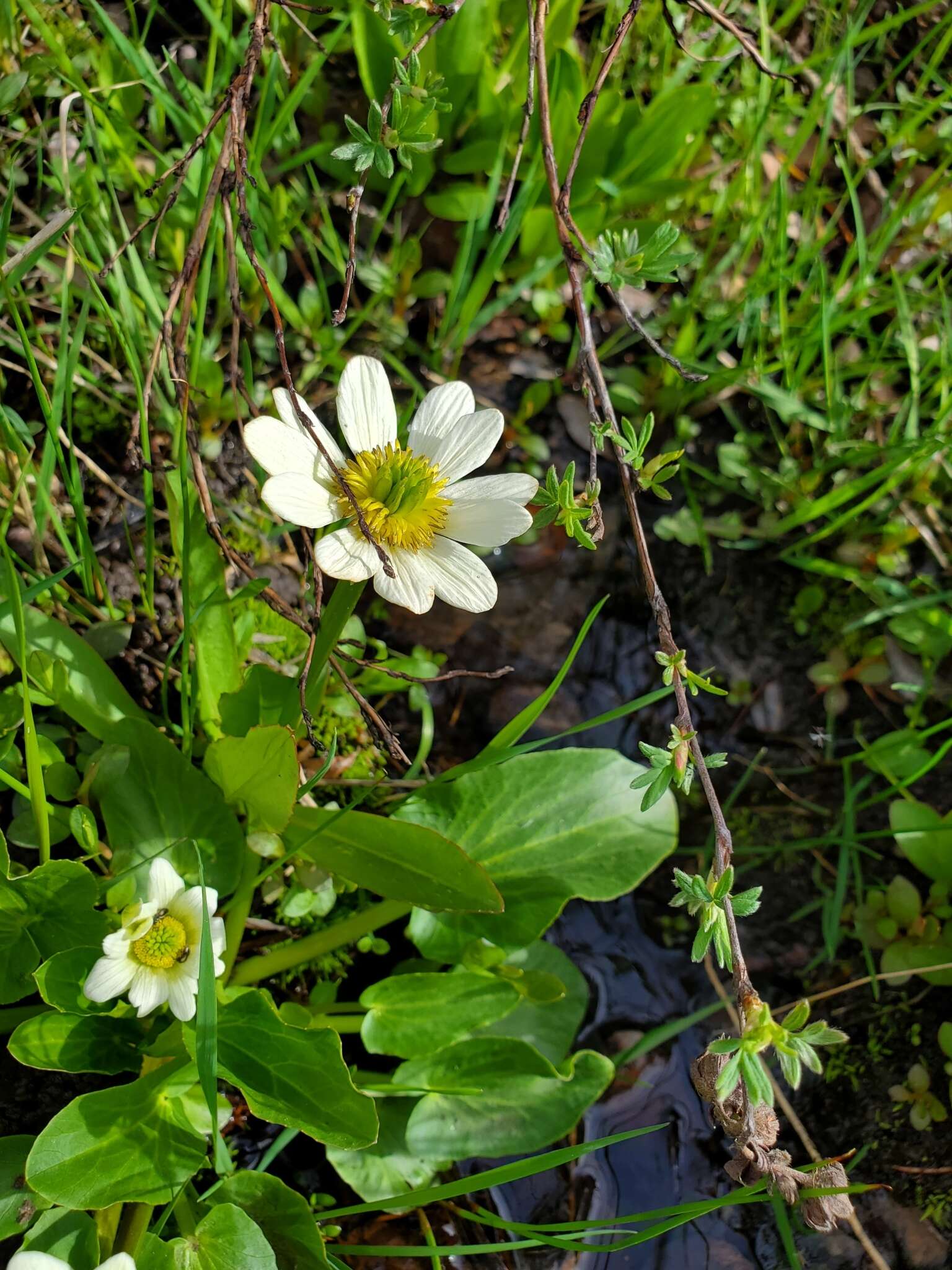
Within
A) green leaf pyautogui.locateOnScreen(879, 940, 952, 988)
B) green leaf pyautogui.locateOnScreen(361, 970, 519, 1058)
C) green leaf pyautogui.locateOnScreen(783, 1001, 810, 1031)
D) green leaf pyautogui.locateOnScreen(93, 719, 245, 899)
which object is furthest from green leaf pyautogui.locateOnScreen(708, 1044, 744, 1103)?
green leaf pyautogui.locateOnScreen(879, 940, 952, 988)

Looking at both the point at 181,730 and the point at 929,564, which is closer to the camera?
the point at 181,730

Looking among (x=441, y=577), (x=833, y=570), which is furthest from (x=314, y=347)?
(x=833, y=570)

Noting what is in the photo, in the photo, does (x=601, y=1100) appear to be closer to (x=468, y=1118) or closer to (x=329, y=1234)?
(x=468, y=1118)

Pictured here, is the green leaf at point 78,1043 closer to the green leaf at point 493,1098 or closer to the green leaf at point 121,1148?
the green leaf at point 121,1148

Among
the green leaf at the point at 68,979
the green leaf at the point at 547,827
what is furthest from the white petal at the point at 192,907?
the green leaf at the point at 547,827

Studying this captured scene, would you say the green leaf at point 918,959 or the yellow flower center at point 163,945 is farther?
the green leaf at point 918,959

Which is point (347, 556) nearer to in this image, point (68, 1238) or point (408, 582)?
point (408, 582)

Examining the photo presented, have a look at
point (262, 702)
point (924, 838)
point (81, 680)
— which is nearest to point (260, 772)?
point (262, 702)
